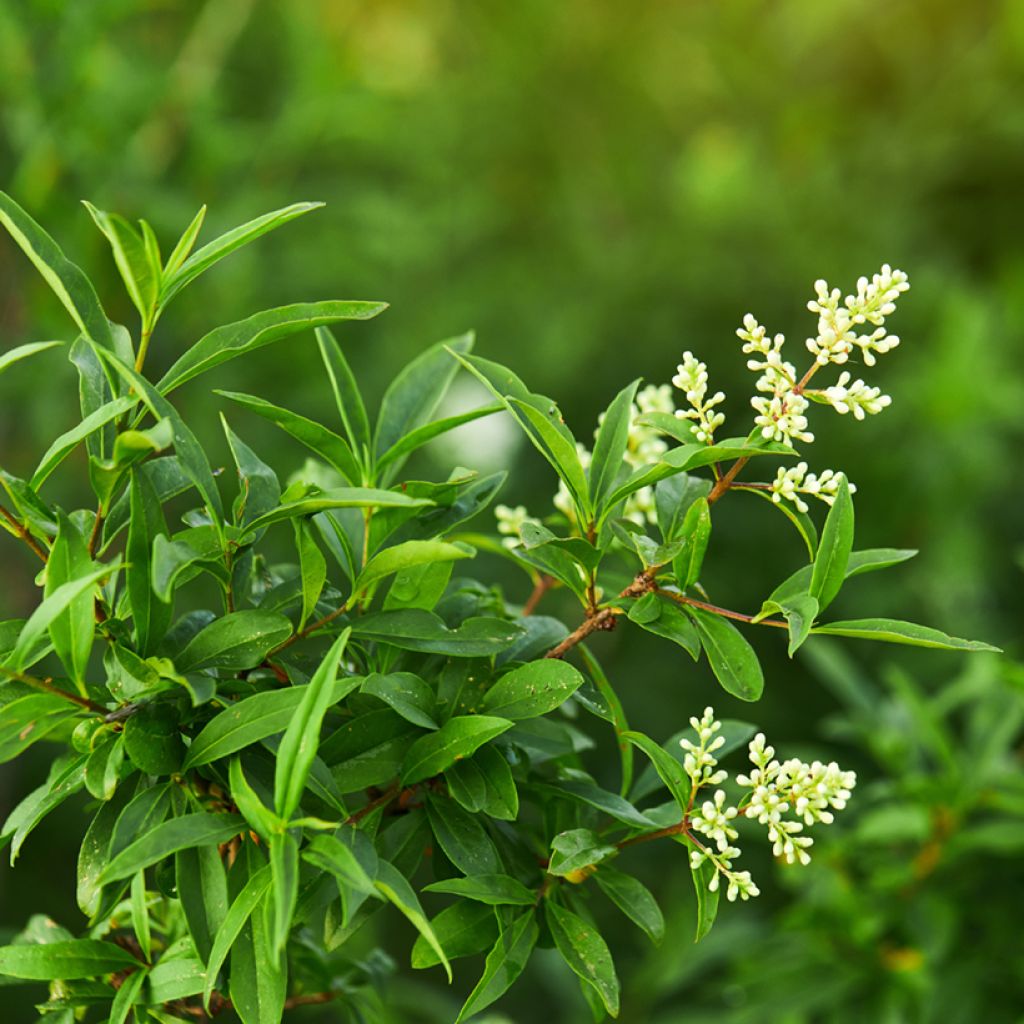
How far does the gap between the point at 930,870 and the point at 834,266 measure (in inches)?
47.6

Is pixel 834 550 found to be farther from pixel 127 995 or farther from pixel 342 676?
pixel 127 995

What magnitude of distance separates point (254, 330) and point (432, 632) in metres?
0.13

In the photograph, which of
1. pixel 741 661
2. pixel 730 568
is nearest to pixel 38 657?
pixel 741 661

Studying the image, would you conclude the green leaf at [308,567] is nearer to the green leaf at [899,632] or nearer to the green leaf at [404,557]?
the green leaf at [404,557]

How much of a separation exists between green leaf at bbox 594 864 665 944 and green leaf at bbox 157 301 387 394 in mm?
246

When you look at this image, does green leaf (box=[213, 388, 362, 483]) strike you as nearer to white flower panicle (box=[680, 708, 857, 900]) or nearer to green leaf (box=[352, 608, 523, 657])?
green leaf (box=[352, 608, 523, 657])

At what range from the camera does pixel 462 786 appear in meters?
0.45

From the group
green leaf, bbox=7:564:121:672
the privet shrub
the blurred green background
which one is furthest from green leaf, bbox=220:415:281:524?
the blurred green background

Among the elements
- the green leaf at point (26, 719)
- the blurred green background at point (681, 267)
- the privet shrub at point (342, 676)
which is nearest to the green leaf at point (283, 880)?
the privet shrub at point (342, 676)

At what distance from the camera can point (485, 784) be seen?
452mm

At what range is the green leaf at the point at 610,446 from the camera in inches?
18.3

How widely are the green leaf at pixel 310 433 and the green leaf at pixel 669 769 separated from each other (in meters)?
0.16

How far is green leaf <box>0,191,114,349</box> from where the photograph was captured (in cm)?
42

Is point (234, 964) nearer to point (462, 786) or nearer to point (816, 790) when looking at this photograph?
point (462, 786)
